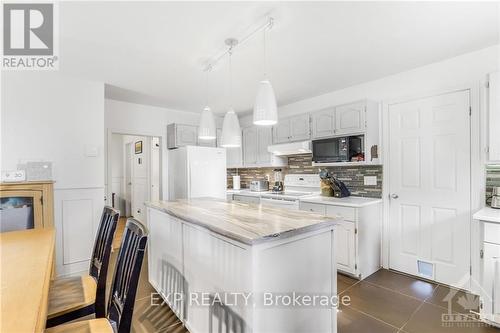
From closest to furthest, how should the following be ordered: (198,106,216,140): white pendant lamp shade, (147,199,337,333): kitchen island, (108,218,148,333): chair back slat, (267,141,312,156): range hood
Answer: (108,218,148,333): chair back slat, (147,199,337,333): kitchen island, (198,106,216,140): white pendant lamp shade, (267,141,312,156): range hood

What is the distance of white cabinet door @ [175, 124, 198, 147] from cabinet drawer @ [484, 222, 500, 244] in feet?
13.1

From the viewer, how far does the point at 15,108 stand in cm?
269

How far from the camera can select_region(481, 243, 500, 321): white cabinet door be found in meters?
1.86

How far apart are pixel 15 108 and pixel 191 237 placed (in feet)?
8.43

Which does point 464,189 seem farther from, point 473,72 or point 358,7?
point 358,7

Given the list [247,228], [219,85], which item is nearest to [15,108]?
[219,85]

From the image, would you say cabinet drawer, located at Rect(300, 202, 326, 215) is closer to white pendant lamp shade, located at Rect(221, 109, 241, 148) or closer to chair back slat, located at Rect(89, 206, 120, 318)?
white pendant lamp shade, located at Rect(221, 109, 241, 148)

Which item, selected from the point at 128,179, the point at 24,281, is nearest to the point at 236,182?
the point at 128,179

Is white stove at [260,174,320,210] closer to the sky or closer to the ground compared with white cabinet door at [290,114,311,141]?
closer to the ground

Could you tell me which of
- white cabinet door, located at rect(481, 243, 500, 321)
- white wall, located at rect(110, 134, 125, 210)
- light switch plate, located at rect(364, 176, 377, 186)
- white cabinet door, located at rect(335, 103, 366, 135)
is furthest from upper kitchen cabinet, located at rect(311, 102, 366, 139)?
white wall, located at rect(110, 134, 125, 210)

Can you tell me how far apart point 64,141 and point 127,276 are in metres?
2.60

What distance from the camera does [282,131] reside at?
4.15 meters

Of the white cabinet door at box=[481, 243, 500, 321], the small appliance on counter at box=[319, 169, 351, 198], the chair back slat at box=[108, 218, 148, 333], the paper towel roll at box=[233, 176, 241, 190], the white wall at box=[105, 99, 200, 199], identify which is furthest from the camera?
the paper towel roll at box=[233, 176, 241, 190]

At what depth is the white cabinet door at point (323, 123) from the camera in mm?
3426
